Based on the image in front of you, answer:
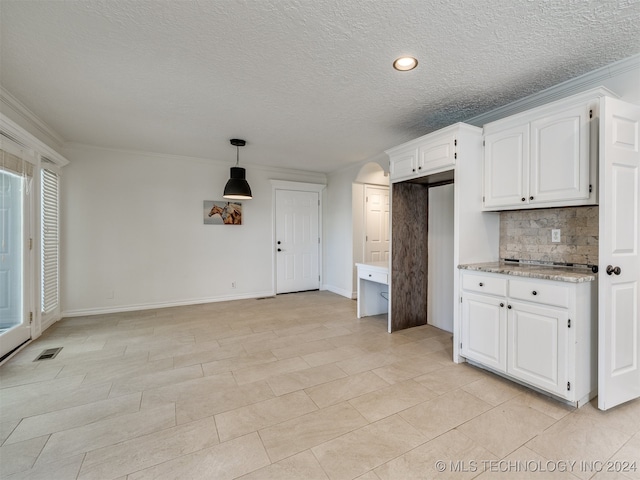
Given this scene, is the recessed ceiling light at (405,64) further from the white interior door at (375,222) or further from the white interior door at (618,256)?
the white interior door at (375,222)

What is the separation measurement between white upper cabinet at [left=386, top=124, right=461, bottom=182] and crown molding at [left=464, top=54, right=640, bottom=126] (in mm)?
741

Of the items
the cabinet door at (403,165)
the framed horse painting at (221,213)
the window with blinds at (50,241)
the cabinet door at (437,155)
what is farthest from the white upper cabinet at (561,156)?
the window with blinds at (50,241)

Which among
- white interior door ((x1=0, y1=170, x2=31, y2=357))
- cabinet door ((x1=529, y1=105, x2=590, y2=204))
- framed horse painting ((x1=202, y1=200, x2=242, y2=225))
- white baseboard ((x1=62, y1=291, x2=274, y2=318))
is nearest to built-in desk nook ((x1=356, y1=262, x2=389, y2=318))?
cabinet door ((x1=529, y1=105, x2=590, y2=204))

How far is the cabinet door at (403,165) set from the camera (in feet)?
10.6

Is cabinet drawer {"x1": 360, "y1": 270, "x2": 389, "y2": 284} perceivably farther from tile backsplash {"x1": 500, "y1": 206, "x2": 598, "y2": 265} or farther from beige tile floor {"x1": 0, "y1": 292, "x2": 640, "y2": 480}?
tile backsplash {"x1": 500, "y1": 206, "x2": 598, "y2": 265}

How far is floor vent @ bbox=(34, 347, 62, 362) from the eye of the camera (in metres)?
2.89

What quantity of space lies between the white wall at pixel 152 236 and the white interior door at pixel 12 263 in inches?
44.1

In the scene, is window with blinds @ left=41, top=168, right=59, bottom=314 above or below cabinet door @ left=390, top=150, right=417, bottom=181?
below

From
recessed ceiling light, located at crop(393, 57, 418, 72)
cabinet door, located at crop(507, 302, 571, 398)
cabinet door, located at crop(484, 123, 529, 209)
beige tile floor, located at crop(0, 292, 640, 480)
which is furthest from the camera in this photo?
cabinet door, located at crop(484, 123, 529, 209)

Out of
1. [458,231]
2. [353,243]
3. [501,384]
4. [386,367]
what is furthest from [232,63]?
[353,243]

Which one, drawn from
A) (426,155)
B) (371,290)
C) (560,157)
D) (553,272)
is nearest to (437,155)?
(426,155)

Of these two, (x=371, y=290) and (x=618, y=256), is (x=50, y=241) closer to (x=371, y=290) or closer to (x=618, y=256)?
(x=371, y=290)

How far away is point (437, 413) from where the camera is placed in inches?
79.5

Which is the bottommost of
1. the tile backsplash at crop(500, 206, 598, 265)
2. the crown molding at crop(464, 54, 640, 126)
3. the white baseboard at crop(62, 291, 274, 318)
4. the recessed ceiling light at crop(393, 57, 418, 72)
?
the white baseboard at crop(62, 291, 274, 318)
